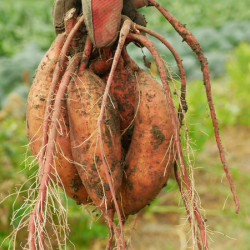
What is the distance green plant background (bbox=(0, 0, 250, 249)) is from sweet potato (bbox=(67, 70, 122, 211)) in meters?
0.16

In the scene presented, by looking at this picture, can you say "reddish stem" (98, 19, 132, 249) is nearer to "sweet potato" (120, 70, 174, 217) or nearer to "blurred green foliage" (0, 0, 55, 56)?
"sweet potato" (120, 70, 174, 217)

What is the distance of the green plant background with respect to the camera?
232cm

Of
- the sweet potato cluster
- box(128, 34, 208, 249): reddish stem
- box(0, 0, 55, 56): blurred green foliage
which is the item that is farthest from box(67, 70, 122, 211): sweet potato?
box(0, 0, 55, 56): blurred green foliage

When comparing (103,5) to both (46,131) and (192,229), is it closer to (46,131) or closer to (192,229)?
(46,131)

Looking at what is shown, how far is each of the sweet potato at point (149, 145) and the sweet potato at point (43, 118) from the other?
163mm

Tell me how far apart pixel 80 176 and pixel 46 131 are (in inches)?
6.6

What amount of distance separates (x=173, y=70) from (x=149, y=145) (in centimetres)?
34

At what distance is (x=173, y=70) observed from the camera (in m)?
1.35

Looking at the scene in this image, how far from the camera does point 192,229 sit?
1.05 metres

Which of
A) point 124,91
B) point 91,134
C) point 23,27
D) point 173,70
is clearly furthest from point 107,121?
point 23,27

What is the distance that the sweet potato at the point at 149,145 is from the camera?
112 cm

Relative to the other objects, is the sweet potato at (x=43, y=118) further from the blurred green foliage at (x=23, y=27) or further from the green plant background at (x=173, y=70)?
the blurred green foliage at (x=23, y=27)

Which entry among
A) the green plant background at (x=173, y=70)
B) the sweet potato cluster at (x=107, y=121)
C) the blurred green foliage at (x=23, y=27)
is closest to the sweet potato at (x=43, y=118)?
the sweet potato cluster at (x=107, y=121)

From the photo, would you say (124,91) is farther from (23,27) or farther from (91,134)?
(23,27)
